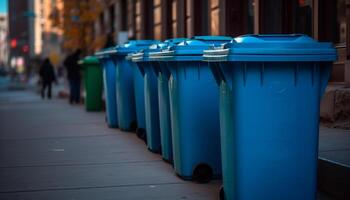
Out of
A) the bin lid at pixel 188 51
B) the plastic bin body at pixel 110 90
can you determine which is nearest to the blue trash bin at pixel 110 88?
the plastic bin body at pixel 110 90

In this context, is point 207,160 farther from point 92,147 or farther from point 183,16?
point 183,16

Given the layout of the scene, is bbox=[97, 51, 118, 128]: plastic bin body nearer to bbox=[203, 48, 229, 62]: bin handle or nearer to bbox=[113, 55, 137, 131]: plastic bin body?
bbox=[113, 55, 137, 131]: plastic bin body

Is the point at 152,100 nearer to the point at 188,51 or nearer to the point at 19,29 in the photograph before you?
the point at 188,51

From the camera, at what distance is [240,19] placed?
50.1 ft

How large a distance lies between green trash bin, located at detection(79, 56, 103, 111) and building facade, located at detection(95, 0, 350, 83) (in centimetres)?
308

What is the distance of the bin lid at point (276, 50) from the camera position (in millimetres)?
5250

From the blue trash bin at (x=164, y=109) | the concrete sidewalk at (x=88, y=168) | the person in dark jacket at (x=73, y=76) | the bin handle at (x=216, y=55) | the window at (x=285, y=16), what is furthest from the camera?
the person in dark jacket at (x=73, y=76)

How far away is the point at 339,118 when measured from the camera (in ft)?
29.6

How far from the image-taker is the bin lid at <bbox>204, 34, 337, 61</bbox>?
5.25m

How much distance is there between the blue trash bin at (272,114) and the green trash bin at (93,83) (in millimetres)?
11241

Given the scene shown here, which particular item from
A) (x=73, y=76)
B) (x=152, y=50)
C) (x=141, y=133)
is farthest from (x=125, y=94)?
(x=73, y=76)

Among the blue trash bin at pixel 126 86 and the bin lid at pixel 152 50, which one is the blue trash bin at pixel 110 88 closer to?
the blue trash bin at pixel 126 86

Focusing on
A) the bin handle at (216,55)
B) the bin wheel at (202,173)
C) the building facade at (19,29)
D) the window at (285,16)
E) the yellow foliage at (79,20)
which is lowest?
the bin wheel at (202,173)

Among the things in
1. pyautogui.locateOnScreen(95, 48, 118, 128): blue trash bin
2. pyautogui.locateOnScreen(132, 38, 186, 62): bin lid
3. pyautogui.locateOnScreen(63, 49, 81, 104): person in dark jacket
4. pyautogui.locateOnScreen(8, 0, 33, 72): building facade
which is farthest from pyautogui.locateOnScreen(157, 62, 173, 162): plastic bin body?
pyautogui.locateOnScreen(8, 0, 33, 72): building facade
